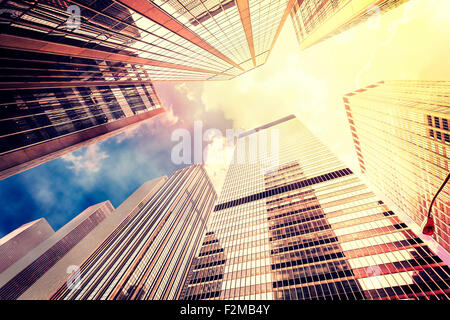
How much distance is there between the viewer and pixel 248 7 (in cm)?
2277

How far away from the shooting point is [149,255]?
82188mm

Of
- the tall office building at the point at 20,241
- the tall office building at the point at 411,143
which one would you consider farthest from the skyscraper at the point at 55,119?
the tall office building at the point at 20,241

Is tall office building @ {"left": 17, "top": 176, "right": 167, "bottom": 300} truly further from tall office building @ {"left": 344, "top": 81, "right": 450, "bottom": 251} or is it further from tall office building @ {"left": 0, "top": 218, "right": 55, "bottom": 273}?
tall office building @ {"left": 344, "top": 81, "right": 450, "bottom": 251}

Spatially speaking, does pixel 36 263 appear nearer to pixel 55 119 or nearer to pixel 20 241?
pixel 20 241

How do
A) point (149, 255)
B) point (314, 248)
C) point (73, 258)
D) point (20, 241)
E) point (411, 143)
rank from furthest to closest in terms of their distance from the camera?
point (20, 241) → point (73, 258) → point (411, 143) → point (149, 255) → point (314, 248)

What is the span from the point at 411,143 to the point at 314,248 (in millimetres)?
74337

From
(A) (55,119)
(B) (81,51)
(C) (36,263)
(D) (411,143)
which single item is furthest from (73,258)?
(D) (411,143)

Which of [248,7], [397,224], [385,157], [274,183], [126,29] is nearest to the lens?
[126,29]

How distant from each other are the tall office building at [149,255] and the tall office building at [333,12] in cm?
9550

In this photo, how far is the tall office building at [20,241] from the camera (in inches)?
5885

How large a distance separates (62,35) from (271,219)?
236ft

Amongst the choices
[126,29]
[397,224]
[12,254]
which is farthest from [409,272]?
[12,254]
